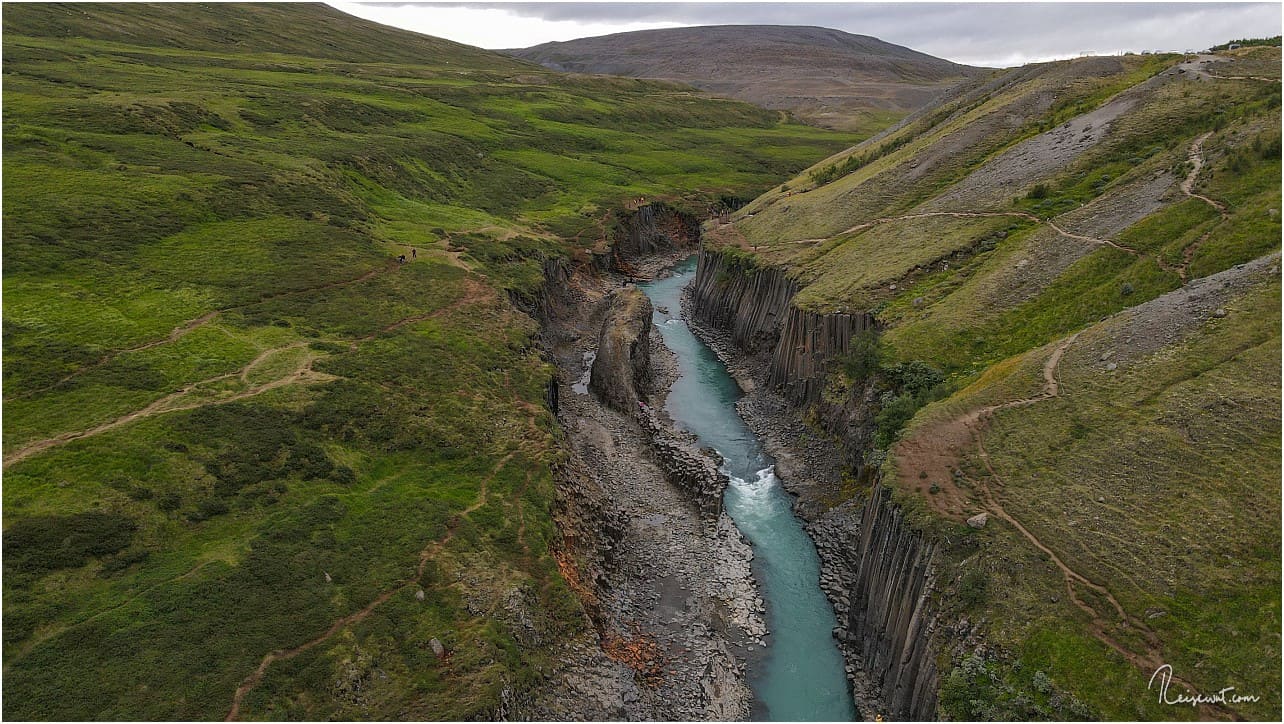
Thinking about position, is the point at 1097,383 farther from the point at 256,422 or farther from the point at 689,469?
the point at 256,422

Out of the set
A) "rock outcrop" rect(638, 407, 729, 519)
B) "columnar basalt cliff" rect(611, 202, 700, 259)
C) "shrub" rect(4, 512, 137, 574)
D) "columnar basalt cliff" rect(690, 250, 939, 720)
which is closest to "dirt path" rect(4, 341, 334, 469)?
"shrub" rect(4, 512, 137, 574)

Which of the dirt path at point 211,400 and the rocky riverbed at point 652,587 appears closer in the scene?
the rocky riverbed at point 652,587

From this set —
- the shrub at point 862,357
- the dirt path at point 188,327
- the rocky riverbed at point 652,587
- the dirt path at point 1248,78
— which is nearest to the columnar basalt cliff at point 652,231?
the dirt path at point 188,327

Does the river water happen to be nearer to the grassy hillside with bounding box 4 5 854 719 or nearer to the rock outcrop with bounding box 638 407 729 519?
the rock outcrop with bounding box 638 407 729 519

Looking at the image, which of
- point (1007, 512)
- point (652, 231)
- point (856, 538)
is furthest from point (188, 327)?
point (652, 231)

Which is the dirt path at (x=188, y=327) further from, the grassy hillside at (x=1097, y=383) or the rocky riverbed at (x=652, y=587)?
the grassy hillside at (x=1097, y=383)
